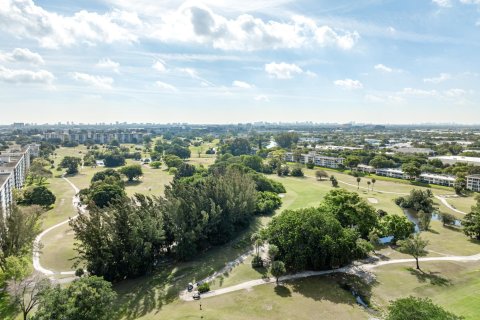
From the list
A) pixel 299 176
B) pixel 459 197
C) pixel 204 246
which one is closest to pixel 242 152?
pixel 299 176

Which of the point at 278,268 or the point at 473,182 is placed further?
the point at 473,182

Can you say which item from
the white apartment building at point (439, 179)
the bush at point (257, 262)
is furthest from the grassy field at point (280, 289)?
the white apartment building at point (439, 179)

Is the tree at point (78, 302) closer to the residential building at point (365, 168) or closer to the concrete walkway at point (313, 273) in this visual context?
the concrete walkway at point (313, 273)

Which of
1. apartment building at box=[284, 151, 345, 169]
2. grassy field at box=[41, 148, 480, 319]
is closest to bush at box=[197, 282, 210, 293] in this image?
grassy field at box=[41, 148, 480, 319]

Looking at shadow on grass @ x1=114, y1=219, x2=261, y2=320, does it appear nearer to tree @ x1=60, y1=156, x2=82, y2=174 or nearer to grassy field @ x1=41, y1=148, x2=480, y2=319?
grassy field @ x1=41, y1=148, x2=480, y2=319

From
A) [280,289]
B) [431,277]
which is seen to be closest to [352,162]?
[431,277]

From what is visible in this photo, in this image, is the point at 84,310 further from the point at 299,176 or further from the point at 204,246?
the point at 299,176

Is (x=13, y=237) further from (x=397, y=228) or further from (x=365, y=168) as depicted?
(x=365, y=168)
